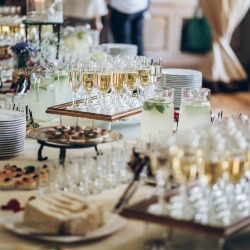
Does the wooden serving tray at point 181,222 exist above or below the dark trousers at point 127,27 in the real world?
below

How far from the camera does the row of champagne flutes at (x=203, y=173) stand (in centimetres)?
168

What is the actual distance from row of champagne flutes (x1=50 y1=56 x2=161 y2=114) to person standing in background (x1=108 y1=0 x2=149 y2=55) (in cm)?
387

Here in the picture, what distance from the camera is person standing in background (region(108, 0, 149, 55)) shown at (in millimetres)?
6871

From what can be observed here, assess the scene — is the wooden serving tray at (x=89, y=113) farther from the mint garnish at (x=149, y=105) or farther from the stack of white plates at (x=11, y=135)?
the stack of white plates at (x=11, y=135)

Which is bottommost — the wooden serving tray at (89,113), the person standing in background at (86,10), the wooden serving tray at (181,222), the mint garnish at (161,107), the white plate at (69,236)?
the white plate at (69,236)

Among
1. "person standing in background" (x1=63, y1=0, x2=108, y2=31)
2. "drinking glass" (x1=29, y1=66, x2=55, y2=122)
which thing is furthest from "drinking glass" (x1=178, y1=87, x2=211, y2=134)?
"person standing in background" (x1=63, y1=0, x2=108, y2=31)

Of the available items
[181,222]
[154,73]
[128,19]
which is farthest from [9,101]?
[128,19]

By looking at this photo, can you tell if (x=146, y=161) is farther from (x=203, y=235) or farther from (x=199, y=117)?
(x=199, y=117)

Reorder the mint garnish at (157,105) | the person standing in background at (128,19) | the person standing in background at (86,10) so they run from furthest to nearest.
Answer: the person standing in background at (128,19)
the person standing in background at (86,10)
the mint garnish at (157,105)

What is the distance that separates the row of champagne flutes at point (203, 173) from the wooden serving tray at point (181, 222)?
2cm

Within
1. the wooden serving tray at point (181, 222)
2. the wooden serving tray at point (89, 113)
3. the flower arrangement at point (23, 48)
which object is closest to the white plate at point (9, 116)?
the wooden serving tray at point (89, 113)

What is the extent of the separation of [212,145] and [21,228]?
1.79 feet

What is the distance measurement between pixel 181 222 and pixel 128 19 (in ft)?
18.2

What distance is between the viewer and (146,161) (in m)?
1.93
